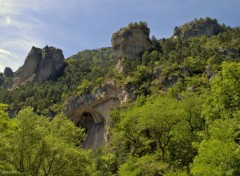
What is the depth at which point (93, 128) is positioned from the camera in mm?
96438

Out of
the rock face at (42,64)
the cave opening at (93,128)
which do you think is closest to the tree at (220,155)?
the cave opening at (93,128)

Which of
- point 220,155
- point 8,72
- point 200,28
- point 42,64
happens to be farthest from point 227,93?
point 8,72

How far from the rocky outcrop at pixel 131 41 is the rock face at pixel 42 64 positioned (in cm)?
4218

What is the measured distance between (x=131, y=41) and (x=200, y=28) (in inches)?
1297

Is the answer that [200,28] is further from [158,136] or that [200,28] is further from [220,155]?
[220,155]

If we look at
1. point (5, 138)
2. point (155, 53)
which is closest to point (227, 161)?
point (5, 138)

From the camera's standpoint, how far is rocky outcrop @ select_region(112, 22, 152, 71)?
104m

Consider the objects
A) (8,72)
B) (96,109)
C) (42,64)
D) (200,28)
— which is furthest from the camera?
(8,72)

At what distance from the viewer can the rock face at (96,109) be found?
87.7 m

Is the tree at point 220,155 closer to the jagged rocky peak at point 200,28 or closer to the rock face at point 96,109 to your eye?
the rock face at point 96,109

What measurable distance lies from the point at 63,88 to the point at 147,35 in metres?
31.8

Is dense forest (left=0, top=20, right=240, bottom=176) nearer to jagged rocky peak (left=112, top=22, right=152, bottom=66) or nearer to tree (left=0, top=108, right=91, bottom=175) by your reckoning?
tree (left=0, top=108, right=91, bottom=175)

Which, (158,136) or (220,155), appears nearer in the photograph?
(220,155)

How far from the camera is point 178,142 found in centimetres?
3622
